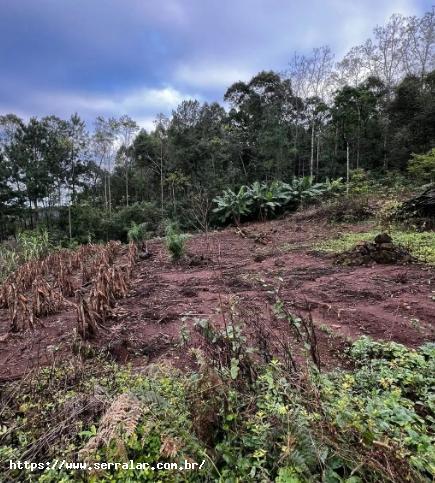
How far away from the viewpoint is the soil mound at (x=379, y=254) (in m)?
4.89

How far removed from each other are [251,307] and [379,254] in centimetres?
311

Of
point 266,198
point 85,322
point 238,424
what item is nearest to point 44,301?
point 85,322

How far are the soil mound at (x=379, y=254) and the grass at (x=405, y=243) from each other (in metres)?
0.23

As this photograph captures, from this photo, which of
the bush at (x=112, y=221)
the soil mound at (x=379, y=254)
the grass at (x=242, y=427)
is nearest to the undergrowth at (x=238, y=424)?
the grass at (x=242, y=427)

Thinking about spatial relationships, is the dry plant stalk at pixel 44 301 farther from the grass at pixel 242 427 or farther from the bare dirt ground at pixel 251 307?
the grass at pixel 242 427

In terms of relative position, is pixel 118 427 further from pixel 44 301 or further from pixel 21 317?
Result: pixel 44 301

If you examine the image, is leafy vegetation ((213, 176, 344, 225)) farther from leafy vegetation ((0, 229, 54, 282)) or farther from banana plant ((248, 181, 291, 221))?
leafy vegetation ((0, 229, 54, 282))

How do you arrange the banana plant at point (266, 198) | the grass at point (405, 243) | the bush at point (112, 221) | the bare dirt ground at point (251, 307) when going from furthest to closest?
the bush at point (112, 221) < the banana plant at point (266, 198) < the grass at point (405, 243) < the bare dirt ground at point (251, 307)

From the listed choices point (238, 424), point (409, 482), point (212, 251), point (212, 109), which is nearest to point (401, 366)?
point (409, 482)

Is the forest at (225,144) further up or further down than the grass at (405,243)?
further up

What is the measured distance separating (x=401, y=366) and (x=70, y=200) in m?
21.8

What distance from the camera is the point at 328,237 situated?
304 inches

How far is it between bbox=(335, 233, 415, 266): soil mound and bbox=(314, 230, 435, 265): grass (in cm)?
23

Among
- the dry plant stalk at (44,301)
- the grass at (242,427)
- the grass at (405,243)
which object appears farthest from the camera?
the grass at (405,243)
